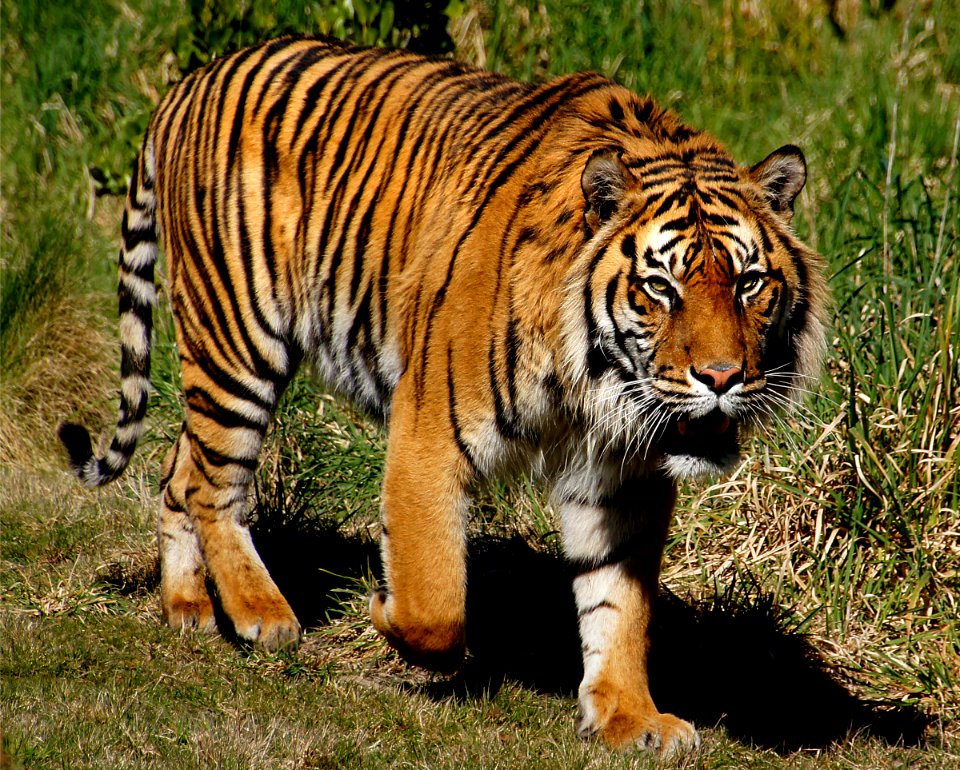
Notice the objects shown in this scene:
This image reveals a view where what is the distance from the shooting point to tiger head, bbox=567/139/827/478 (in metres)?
3.09

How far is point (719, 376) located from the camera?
3.01 meters

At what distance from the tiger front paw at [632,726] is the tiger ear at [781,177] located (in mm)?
1468

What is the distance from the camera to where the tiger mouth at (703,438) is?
331cm

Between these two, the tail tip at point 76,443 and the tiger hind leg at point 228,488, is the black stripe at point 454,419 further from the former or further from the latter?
the tail tip at point 76,443

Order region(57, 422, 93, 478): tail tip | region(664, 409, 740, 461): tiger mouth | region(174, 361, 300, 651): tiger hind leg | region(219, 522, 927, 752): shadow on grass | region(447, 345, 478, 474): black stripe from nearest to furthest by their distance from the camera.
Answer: region(664, 409, 740, 461): tiger mouth
region(447, 345, 478, 474): black stripe
region(219, 522, 927, 752): shadow on grass
region(174, 361, 300, 651): tiger hind leg
region(57, 422, 93, 478): tail tip

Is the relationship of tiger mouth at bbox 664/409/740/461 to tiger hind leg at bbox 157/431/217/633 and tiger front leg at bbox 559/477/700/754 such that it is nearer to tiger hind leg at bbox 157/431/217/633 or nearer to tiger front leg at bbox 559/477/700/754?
tiger front leg at bbox 559/477/700/754

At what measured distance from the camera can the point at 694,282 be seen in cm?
311

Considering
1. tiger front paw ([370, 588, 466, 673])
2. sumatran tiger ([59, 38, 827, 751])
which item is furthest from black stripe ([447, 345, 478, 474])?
tiger front paw ([370, 588, 466, 673])

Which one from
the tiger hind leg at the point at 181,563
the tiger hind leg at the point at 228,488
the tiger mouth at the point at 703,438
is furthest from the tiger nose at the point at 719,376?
the tiger hind leg at the point at 181,563

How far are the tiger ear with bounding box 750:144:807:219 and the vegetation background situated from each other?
135cm

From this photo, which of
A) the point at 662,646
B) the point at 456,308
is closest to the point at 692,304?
the point at 456,308

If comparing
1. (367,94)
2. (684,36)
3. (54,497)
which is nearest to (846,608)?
(367,94)

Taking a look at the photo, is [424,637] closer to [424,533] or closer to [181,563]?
[424,533]

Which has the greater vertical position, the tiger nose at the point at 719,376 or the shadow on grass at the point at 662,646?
the tiger nose at the point at 719,376
